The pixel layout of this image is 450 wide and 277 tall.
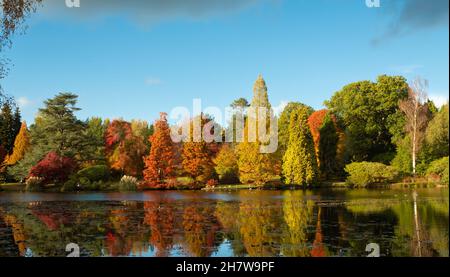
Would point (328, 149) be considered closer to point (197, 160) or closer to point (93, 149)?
point (197, 160)

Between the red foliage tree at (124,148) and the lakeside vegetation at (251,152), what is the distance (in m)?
0.08

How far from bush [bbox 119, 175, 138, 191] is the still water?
39.1 ft

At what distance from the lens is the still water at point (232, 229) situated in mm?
9984

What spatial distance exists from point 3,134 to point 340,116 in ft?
88.6

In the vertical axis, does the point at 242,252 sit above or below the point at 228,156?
below

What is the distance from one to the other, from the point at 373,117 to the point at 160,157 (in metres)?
16.9

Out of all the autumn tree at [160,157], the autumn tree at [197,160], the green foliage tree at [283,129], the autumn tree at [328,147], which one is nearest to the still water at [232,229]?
the autumn tree at [160,157]

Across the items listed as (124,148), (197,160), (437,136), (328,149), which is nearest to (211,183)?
(197,160)

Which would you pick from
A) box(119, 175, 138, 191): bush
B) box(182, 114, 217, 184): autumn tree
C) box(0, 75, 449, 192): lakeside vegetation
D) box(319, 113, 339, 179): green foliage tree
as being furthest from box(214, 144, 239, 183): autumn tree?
box(319, 113, 339, 179): green foliage tree

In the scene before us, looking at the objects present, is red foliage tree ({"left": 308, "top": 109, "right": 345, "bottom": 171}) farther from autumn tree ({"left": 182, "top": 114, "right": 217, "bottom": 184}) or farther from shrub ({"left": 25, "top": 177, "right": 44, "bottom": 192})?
shrub ({"left": 25, "top": 177, "right": 44, "bottom": 192})

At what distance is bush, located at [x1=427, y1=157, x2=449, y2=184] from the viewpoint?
28534 millimetres

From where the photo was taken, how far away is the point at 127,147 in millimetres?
34906
